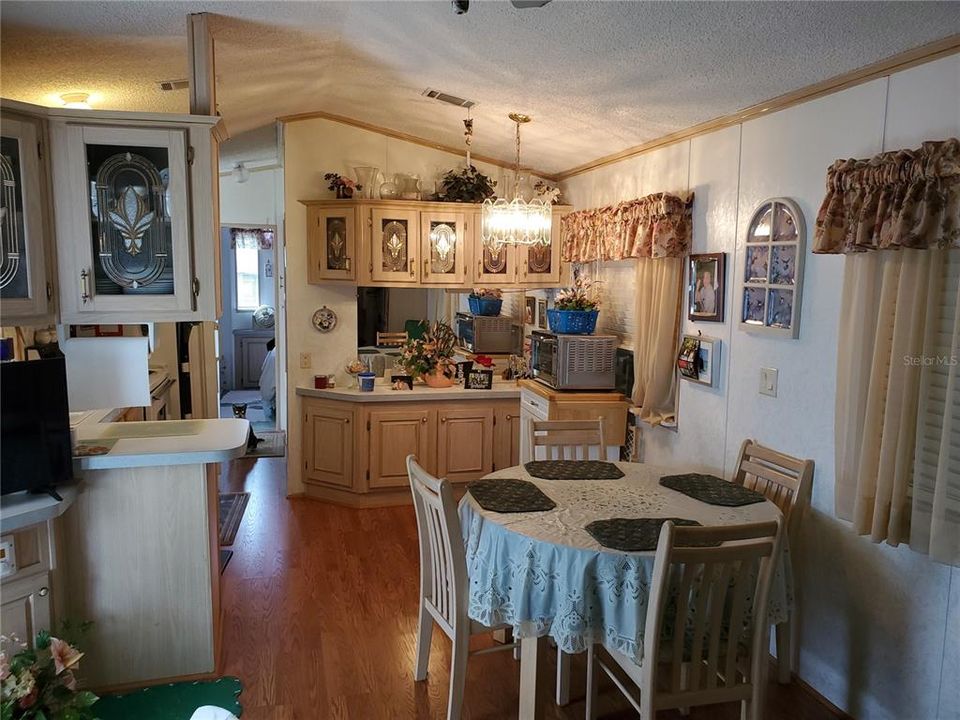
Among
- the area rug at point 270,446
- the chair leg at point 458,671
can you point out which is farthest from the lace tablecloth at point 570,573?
the area rug at point 270,446

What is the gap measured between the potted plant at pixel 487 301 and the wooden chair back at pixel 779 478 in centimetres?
285

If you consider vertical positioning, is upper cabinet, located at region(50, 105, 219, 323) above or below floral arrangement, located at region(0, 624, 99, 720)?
above

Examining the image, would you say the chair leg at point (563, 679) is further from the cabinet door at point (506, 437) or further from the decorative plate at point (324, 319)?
the decorative plate at point (324, 319)

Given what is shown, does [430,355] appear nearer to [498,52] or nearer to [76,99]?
[498,52]

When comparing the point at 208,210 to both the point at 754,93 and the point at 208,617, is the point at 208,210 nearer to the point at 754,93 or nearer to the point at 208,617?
the point at 208,617

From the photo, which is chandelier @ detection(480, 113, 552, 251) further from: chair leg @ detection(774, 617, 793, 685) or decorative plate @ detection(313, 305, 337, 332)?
chair leg @ detection(774, 617, 793, 685)

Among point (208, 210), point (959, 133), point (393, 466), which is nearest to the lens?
point (959, 133)

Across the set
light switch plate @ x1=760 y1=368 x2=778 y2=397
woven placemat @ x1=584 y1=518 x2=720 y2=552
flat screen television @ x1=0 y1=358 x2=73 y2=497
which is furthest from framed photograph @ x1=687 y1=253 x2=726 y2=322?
flat screen television @ x1=0 y1=358 x2=73 y2=497

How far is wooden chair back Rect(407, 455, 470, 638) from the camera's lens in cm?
233

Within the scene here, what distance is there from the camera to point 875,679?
8.02 ft

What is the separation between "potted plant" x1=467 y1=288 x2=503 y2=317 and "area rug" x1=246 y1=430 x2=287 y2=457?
2014 millimetres

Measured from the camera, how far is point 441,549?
2.49m

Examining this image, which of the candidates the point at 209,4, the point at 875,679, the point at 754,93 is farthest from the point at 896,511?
the point at 209,4

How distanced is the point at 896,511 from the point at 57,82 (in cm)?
380
